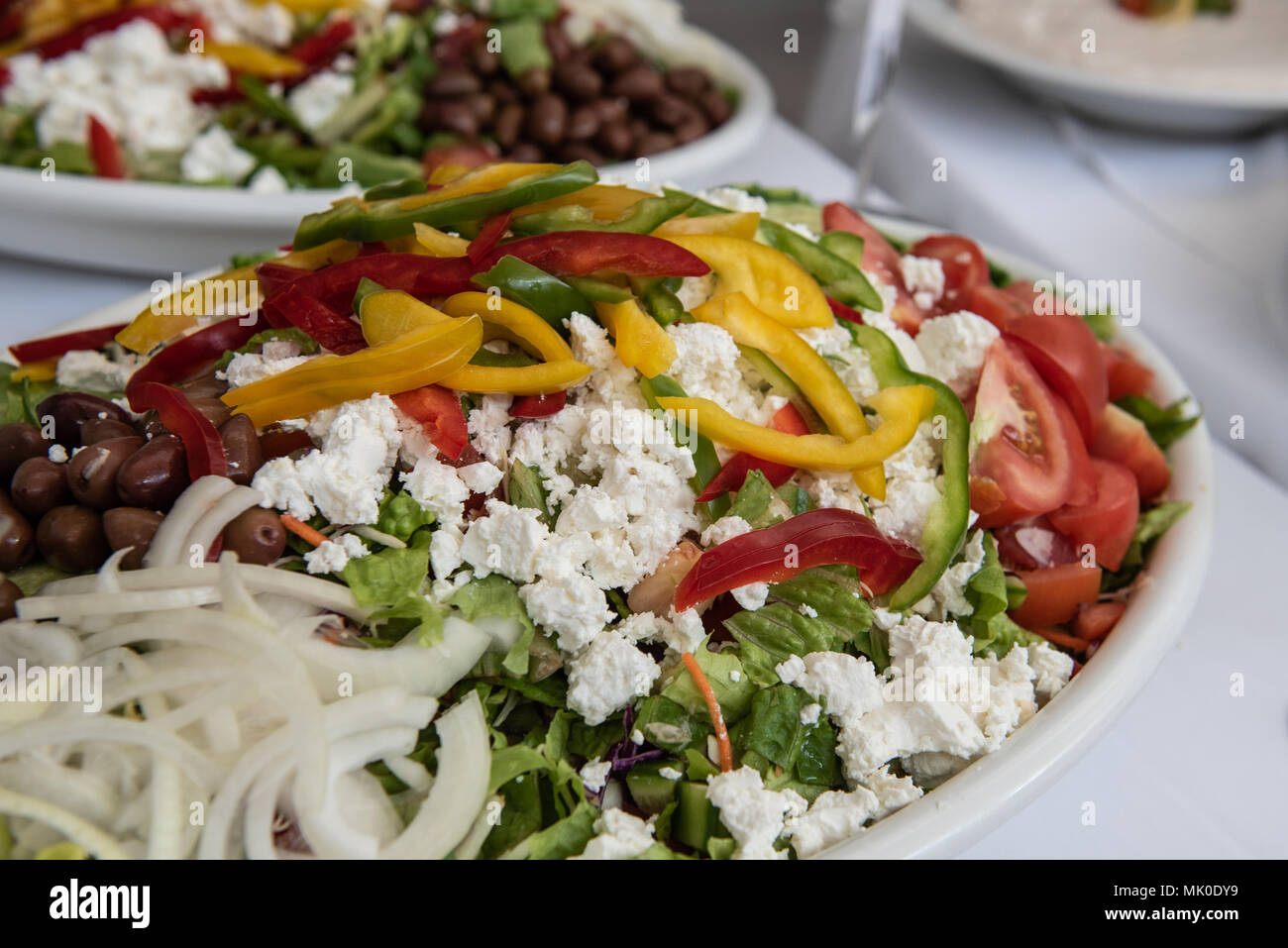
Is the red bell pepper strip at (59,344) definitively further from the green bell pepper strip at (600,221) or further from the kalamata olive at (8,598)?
the green bell pepper strip at (600,221)

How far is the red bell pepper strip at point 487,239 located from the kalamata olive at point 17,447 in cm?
67

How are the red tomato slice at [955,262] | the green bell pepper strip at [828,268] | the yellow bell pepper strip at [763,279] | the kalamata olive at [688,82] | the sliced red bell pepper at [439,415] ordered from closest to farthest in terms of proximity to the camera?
the sliced red bell pepper at [439,415]
the yellow bell pepper strip at [763,279]
the green bell pepper strip at [828,268]
the red tomato slice at [955,262]
the kalamata olive at [688,82]

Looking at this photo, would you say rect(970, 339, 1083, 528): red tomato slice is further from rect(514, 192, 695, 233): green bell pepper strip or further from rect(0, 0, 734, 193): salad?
rect(0, 0, 734, 193): salad

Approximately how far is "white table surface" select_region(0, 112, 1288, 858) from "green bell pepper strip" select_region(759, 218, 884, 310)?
31.9 inches

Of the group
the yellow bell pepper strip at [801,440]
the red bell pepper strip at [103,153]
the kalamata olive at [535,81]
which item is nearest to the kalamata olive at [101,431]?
the yellow bell pepper strip at [801,440]

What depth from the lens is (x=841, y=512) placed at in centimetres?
155

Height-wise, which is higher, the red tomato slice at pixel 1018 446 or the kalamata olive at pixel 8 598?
the red tomato slice at pixel 1018 446

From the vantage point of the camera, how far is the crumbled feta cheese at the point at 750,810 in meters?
1.30

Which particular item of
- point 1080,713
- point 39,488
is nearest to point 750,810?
point 1080,713

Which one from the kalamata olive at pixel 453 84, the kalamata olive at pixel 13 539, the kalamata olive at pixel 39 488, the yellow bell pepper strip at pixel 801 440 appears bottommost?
the kalamata olive at pixel 13 539

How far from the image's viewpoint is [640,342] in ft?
5.17

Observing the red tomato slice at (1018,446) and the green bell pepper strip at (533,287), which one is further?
the red tomato slice at (1018,446)

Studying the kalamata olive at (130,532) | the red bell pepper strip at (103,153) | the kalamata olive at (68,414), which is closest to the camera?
the kalamata olive at (130,532)
